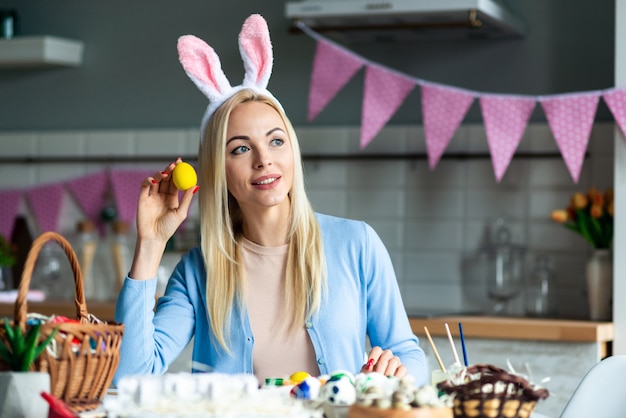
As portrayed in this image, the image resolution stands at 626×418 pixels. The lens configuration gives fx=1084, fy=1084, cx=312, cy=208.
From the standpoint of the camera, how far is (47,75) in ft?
15.5

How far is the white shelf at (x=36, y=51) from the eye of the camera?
14.5ft

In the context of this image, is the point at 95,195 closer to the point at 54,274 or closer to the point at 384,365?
the point at 54,274

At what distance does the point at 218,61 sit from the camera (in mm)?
2281

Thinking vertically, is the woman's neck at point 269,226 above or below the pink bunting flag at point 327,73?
below

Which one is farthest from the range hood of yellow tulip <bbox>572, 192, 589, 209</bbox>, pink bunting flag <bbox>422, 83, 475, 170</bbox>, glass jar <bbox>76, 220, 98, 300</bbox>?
glass jar <bbox>76, 220, 98, 300</bbox>

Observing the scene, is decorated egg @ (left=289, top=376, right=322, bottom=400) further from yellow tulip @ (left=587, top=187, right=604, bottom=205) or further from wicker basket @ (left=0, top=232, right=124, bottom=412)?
yellow tulip @ (left=587, top=187, right=604, bottom=205)

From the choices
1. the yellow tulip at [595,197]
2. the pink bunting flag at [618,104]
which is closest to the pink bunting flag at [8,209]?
the yellow tulip at [595,197]

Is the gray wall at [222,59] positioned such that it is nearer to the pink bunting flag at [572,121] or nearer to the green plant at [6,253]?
the pink bunting flag at [572,121]

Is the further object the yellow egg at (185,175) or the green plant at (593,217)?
the green plant at (593,217)

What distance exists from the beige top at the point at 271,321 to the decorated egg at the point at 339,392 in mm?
693

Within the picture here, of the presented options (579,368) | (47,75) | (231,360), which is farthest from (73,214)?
(231,360)

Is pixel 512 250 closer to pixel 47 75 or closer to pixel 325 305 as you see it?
pixel 325 305

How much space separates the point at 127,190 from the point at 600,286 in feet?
6.48

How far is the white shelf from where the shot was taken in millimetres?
4414
